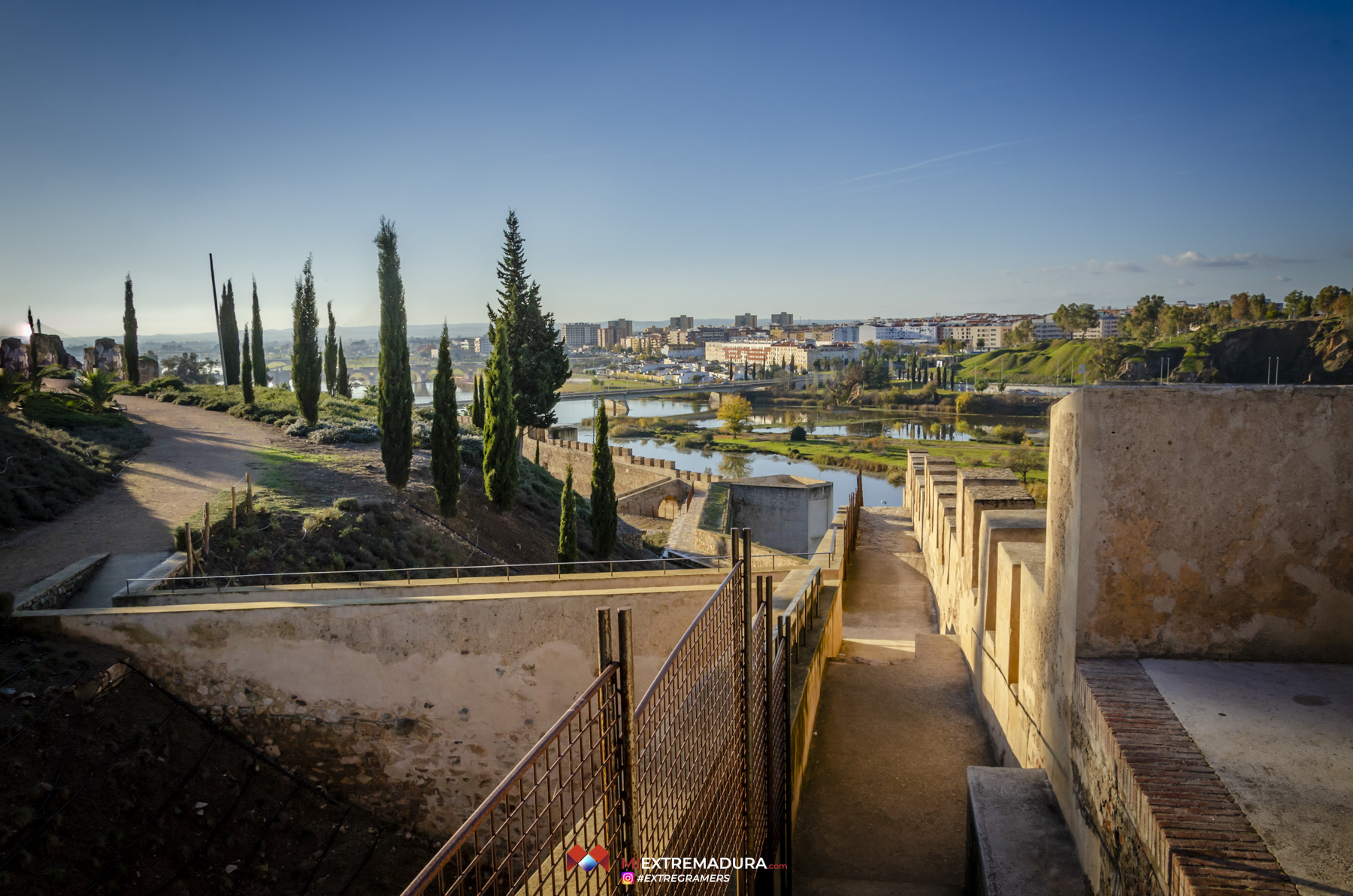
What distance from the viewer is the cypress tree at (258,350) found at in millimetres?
26953

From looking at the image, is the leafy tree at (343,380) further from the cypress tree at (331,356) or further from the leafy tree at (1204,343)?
the leafy tree at (1204,343)

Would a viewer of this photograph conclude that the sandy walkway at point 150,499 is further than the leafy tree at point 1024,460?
No

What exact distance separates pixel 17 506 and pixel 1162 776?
14520mm

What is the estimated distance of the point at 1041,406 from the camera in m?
77.2

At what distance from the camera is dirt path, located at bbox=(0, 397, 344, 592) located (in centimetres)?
1045

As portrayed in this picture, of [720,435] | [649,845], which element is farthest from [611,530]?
[720,435]

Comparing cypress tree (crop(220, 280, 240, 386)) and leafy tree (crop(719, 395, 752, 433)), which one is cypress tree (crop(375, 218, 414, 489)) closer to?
cypress tree (crop(220, 280, 240, 386))

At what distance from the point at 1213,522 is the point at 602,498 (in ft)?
45.3

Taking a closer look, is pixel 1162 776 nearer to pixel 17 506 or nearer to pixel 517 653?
pixel 517 653

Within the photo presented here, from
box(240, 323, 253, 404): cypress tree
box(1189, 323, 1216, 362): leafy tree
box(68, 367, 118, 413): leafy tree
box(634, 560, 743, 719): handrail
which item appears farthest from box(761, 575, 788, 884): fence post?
box(1189, 323, 1216, 362): leafy tree

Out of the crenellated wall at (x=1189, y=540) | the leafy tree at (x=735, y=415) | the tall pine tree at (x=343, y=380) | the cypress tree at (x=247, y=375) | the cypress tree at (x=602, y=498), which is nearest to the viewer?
the crenellated wall at (x=1189, y=540)

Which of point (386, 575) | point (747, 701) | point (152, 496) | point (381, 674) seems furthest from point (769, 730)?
point (152, 496)

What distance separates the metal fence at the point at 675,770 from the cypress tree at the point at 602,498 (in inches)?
504

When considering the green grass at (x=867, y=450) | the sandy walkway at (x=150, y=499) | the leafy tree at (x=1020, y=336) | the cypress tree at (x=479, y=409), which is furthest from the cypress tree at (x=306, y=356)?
the leafy tree at (x=1020, y=336)
